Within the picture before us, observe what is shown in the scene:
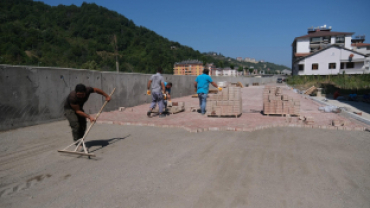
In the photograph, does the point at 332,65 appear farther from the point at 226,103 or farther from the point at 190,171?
the point at 190,171

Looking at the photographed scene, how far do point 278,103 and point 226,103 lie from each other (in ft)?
6.60

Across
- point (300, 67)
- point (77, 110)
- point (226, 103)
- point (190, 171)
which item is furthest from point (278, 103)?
point (300, 67)

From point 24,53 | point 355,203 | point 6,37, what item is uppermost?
point 6,37

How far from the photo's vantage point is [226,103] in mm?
9773

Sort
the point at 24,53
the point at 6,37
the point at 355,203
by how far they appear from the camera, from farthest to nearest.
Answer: the point at 6,37 < the point at 24,53 < the point at 355,203

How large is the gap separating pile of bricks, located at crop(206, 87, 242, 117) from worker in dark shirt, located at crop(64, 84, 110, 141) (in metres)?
5.44

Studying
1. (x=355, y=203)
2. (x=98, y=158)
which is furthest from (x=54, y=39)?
(x=355, y=203)

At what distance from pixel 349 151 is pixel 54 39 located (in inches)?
945

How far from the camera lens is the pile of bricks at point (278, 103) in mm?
9711

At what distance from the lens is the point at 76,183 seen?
3.74 meters

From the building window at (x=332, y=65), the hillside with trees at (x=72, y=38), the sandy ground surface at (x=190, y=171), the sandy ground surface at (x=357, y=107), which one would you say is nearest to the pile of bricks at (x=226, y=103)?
the sandy ground surface at (x=190, y=171)

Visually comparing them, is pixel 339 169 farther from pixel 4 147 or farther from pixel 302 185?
pixel 4 147

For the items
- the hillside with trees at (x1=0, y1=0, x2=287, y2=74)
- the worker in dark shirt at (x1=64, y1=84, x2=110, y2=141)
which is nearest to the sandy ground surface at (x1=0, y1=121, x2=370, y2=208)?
the worker in dark shirt at (x1=64, y1=84, x2=110, y2=141)

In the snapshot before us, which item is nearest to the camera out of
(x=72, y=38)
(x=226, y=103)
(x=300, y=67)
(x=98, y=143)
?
(x=98, y=143)
